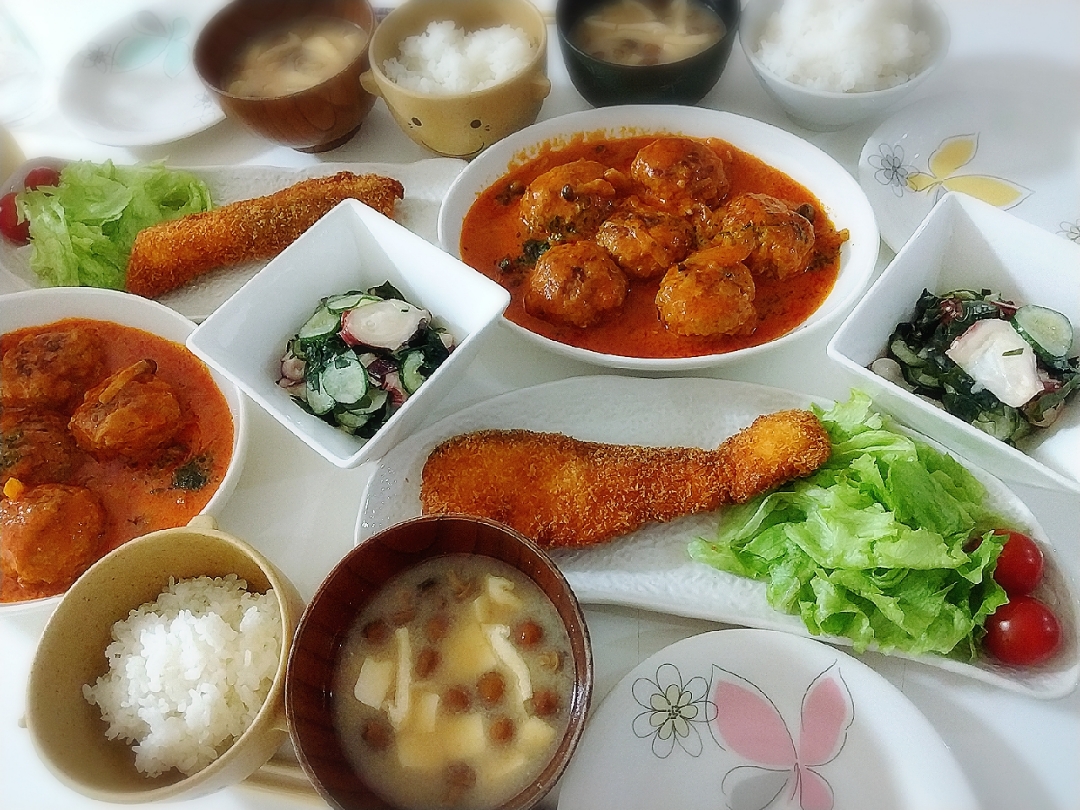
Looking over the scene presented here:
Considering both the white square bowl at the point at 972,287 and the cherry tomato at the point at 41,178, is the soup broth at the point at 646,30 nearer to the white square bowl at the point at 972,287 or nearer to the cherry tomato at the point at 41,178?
the white square bowl at the point at 972,287

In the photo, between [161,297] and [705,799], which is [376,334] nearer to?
[161,297]

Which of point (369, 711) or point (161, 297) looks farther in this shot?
point (161, 297)

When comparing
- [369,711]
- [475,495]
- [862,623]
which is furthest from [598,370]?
[369,711]

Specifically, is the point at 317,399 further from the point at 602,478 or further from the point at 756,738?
the point at 756,738

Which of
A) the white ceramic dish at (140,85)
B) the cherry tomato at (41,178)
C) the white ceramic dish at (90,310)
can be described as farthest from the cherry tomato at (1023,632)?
the cherry tomato at (41,178)

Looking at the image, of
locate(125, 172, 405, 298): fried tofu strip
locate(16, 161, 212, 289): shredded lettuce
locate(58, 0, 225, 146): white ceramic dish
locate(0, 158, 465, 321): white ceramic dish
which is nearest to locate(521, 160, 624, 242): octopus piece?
locate(0, 158, 465, 321): white ceramic dish

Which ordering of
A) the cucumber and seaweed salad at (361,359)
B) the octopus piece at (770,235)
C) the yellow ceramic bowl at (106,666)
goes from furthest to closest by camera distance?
the octopus piece at (770,235)
the cucumber and seaweed salad at (361,359)
the yellow ceramic bowl at (106,666)
